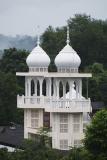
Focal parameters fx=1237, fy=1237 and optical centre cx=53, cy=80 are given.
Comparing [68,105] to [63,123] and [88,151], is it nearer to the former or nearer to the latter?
[63,123]

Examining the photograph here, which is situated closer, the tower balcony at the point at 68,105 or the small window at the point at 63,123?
the tower balcony at the point at 68,105

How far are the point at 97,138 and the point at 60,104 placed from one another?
6.51 m

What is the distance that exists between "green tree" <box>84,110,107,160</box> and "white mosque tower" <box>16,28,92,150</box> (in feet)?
17.9

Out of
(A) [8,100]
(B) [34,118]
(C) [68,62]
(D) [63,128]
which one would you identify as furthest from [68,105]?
(A) [8,100]

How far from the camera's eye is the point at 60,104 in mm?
53875

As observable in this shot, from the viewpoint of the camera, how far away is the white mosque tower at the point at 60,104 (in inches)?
2127

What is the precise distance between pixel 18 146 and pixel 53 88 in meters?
4.51

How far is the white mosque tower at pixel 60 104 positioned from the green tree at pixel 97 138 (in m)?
5.45

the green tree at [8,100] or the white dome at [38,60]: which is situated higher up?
the white dome at [38,60]

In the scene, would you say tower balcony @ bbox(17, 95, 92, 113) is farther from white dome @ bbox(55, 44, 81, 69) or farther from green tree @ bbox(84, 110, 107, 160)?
green tree @ bbox(84, 110, 107, 160)

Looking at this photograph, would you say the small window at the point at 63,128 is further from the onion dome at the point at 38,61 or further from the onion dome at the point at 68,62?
the onion dome at the point at 38,61

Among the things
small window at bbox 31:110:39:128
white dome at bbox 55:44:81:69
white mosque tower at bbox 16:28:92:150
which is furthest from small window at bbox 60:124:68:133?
small window at bbox 31:110:39:128

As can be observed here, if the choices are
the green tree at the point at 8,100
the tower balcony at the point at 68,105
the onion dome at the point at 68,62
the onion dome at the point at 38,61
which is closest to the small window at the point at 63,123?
the tower balcony at the point at 68,105

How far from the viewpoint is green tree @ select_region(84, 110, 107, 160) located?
47.5 meters
